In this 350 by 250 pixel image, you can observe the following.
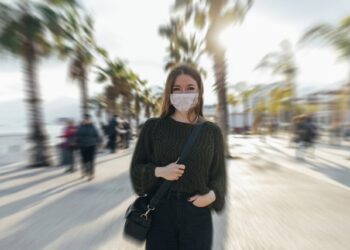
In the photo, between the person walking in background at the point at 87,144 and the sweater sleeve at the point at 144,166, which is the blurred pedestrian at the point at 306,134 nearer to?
the person walking in background at the point at 87,144

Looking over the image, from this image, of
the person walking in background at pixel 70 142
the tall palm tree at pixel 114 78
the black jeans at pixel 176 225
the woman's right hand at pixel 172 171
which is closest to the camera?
the woman's right hand at pixel 172 171

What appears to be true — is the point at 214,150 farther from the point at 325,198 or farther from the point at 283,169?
the point at 283,169

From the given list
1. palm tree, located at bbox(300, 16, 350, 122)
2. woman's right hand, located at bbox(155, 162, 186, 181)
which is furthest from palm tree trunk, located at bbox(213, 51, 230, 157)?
woman's right hand, located at bbox(155, 162, 186, 181)

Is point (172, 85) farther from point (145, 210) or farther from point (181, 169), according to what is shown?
point (145, 210)

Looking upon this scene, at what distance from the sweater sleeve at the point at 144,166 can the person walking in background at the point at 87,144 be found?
7008 mm

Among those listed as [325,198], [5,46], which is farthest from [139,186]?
[5,46]

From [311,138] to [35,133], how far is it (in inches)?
396

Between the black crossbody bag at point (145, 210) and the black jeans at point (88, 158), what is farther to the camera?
the black jeans at point (88, 158)

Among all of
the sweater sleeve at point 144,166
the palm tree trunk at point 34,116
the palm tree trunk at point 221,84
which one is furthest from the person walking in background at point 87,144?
the sweater sleeve at point 144,166

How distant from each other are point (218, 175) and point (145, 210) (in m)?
0.46

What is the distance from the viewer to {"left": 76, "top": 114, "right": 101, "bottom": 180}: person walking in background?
345 inches

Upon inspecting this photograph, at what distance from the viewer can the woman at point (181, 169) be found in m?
1.88

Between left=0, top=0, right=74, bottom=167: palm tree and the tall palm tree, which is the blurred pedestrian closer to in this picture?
left=0, top=0, right=74, bottom=167: palm tree

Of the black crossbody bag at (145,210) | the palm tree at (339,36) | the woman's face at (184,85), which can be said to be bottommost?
the black crossbody bag at (145,210)
